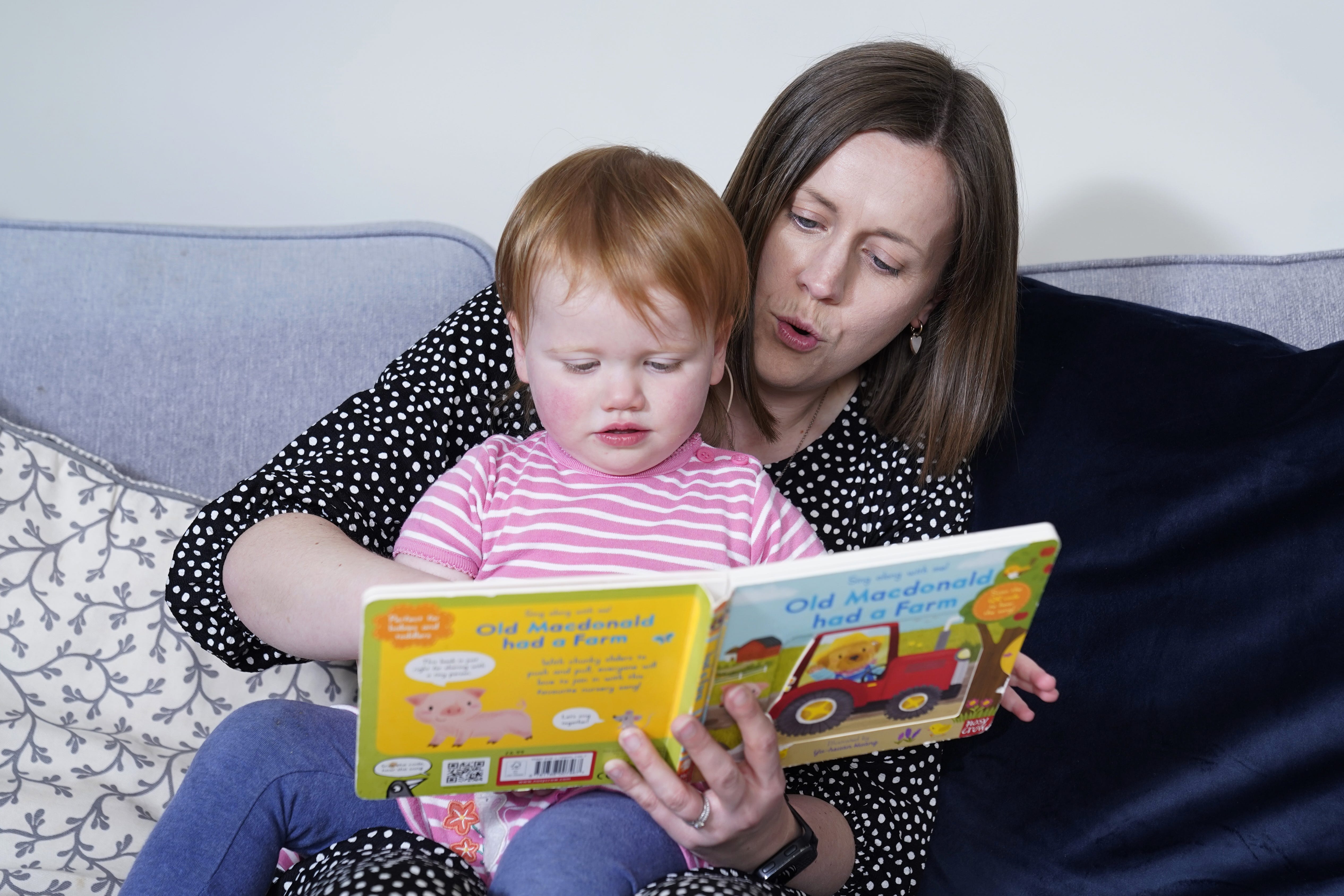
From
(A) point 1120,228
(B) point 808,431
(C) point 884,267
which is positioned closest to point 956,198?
(C) point 884,267

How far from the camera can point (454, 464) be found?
1398mm

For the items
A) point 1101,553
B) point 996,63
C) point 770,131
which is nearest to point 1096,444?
point 1101,553

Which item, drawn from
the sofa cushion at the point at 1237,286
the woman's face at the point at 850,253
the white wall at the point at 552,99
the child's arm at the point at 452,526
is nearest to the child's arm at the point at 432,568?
the child's arm at the point at 452,526

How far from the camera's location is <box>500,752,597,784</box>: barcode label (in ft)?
3.17

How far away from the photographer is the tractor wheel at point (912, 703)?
1025 mm

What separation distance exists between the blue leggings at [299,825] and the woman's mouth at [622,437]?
35 cm

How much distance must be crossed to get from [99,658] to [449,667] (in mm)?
907

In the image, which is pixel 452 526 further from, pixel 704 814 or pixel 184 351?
pixel 184 351

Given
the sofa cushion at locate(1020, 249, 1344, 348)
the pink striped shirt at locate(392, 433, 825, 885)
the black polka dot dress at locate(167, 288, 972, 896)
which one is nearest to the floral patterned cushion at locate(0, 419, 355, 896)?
the black polka dot dress at locate(167, 288, 972, 896)

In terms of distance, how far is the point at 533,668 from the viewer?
0.89 metres

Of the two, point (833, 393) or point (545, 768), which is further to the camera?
point (833, 393)

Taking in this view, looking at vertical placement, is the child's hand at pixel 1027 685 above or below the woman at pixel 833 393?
below

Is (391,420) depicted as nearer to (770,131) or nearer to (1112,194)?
(770,131)

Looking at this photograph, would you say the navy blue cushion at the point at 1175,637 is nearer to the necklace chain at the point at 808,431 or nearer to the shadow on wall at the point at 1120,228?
the necklace chain at the point at 808,431
